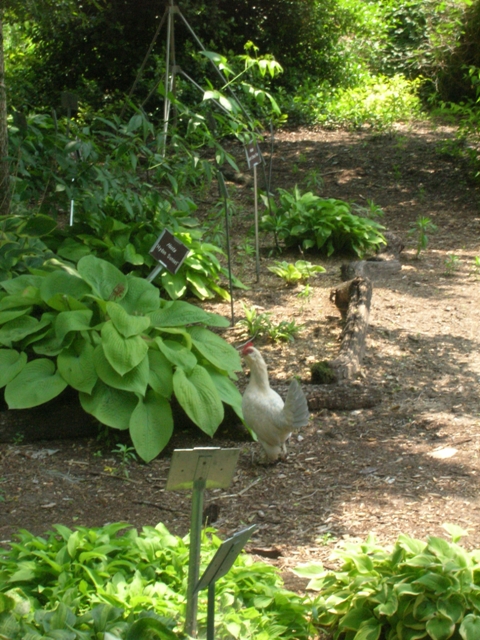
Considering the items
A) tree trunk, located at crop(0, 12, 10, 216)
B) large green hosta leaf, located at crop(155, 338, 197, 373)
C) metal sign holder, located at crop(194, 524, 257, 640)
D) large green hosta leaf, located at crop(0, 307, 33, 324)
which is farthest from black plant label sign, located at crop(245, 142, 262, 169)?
metal sign holder, located at crop(194, 524, 257, 640)

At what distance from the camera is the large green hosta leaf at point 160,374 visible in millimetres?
4461

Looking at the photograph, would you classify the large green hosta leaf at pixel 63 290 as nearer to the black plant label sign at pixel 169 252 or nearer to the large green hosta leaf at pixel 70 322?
the large green hosta leaf at pixel 70 322

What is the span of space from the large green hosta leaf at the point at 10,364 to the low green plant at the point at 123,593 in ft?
5.51

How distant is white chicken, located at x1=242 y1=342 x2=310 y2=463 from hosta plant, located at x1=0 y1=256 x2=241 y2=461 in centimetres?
28

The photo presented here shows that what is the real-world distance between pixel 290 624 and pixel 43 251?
11.8ft

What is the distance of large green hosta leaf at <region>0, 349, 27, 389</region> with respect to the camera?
443 centimetres

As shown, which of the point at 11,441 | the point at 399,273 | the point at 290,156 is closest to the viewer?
the point at 11,441

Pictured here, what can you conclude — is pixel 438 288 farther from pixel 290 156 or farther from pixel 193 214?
pixel 290 156

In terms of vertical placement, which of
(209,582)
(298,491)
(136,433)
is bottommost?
(298,491)

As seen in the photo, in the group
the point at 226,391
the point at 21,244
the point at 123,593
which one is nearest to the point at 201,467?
the point at 123,593

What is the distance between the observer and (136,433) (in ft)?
14.0

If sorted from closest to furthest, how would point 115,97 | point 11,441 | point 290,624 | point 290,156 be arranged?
1. point 290,624
2. point 11,441
3. point 290,156
4. point 115,97

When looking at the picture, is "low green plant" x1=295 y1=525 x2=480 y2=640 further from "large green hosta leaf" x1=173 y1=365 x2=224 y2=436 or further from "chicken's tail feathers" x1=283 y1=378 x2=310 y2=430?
"large green hosta leaf" x1=173 y1=365 x2=224 y2=436

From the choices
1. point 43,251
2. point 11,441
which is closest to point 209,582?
point 11,441
